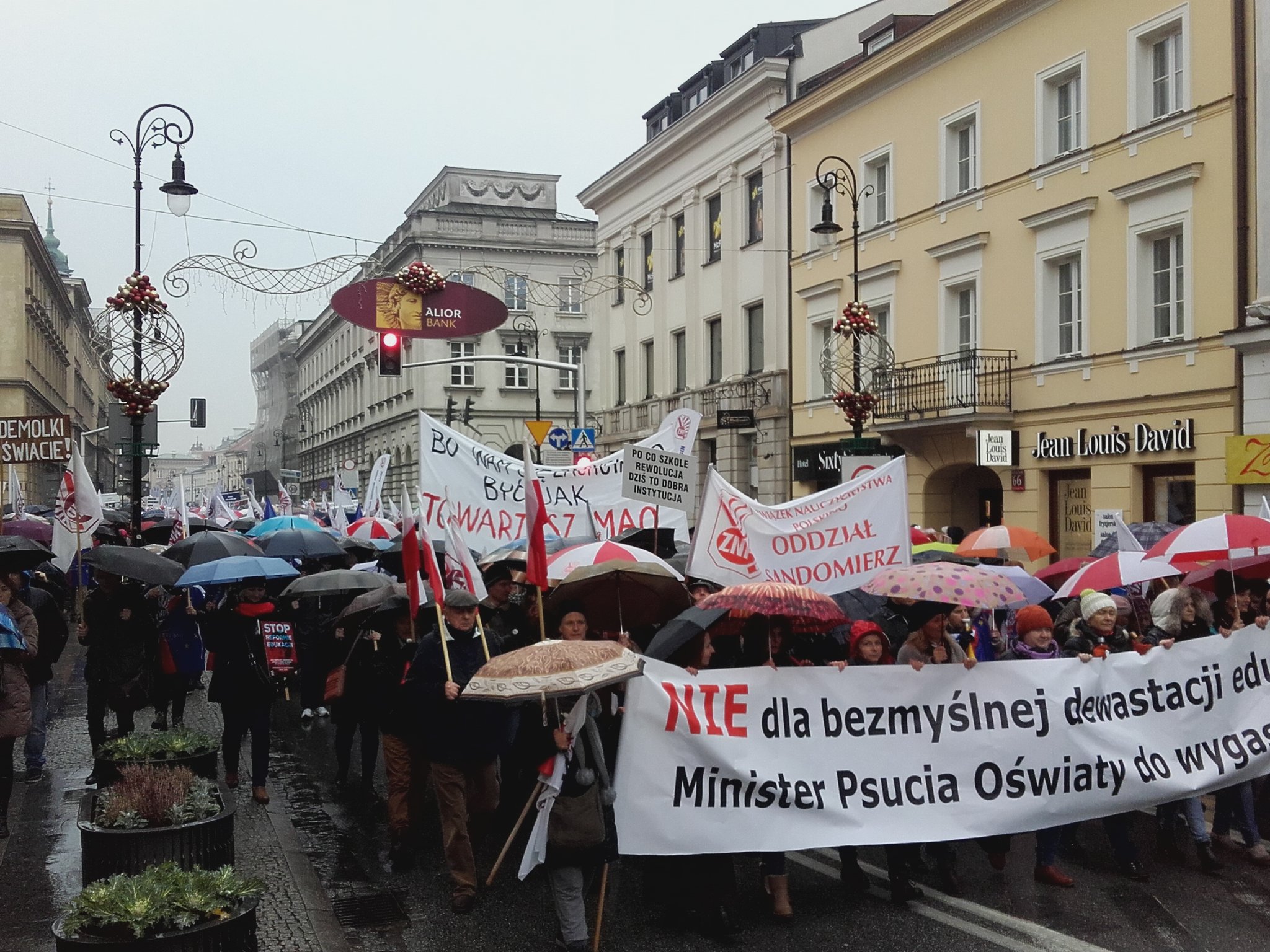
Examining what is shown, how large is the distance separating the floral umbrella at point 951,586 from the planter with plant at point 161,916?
395 centimetres

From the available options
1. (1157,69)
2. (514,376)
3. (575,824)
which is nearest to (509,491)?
(575,824)

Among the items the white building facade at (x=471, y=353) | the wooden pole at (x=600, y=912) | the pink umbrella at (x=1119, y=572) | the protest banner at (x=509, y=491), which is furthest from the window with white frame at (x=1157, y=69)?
the wooden pole at (x=600, y=912)

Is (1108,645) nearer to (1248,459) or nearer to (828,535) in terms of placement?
(828,535)

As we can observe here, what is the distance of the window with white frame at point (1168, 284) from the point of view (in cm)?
2048

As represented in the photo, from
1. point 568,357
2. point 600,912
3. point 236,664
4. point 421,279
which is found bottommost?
point 600,912

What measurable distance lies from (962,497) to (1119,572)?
17582 millimetres

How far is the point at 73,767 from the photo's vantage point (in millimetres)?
11258

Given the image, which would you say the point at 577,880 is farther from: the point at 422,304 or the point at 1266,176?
the point at 1266,176

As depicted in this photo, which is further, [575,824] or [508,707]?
[508,707]

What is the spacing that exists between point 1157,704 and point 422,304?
8.55m

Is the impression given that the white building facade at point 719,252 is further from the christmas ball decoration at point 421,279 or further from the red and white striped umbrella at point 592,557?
the red and white striped umbrella at point 592,557

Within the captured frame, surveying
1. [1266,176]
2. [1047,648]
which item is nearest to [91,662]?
[1047,648]

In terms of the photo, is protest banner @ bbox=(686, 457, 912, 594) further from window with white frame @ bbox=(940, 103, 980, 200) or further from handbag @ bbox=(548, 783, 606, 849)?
window with white frame @ bbox=(940, 103, 980, 200)

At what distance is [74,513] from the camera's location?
52.2 feet
